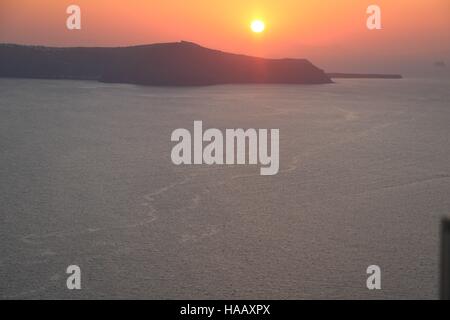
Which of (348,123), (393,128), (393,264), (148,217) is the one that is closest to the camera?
(393,264)

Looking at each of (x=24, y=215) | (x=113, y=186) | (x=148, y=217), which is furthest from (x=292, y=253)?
(x=113, y=186)

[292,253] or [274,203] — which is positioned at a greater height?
[274,203]

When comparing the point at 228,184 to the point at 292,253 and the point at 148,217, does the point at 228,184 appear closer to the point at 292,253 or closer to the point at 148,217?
the point at 148,217

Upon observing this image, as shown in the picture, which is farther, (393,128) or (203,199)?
(393,128)

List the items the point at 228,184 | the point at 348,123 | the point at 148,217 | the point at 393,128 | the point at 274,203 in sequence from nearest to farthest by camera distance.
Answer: the point at 148,217 → the point at 274,203 → the point at 228,184 → the point at 393,128 → the point at 348,123
